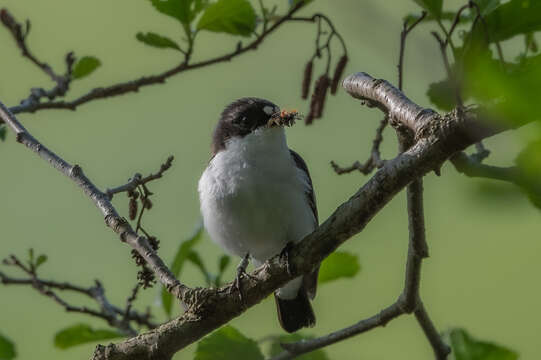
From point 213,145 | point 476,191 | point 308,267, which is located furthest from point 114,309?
point 476,191

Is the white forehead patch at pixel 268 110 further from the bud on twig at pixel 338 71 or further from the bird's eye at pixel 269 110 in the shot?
the bud on twig at pixel 338 71

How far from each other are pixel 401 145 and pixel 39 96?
2.02 m

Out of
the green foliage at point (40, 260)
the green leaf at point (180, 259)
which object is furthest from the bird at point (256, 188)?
the green foliage at point (40, 260)

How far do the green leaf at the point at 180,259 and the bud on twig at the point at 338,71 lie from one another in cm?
120

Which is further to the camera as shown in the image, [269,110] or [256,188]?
[269,110]

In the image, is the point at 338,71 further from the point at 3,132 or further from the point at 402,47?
the point at 3,132

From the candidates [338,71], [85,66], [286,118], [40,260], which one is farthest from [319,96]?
[40,260]

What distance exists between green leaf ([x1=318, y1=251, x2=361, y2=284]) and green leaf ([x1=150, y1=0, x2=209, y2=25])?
1401mm

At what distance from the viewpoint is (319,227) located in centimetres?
220

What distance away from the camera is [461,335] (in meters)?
2.65

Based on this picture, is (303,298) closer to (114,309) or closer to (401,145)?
(114,309)

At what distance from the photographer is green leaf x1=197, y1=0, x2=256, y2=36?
11.0ft

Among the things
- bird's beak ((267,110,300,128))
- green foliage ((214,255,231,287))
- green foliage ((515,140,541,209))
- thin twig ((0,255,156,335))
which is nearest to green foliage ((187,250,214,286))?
green foliage ((214,255,231,287))

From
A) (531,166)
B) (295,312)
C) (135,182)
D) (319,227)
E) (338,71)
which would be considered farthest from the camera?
(295,312)
